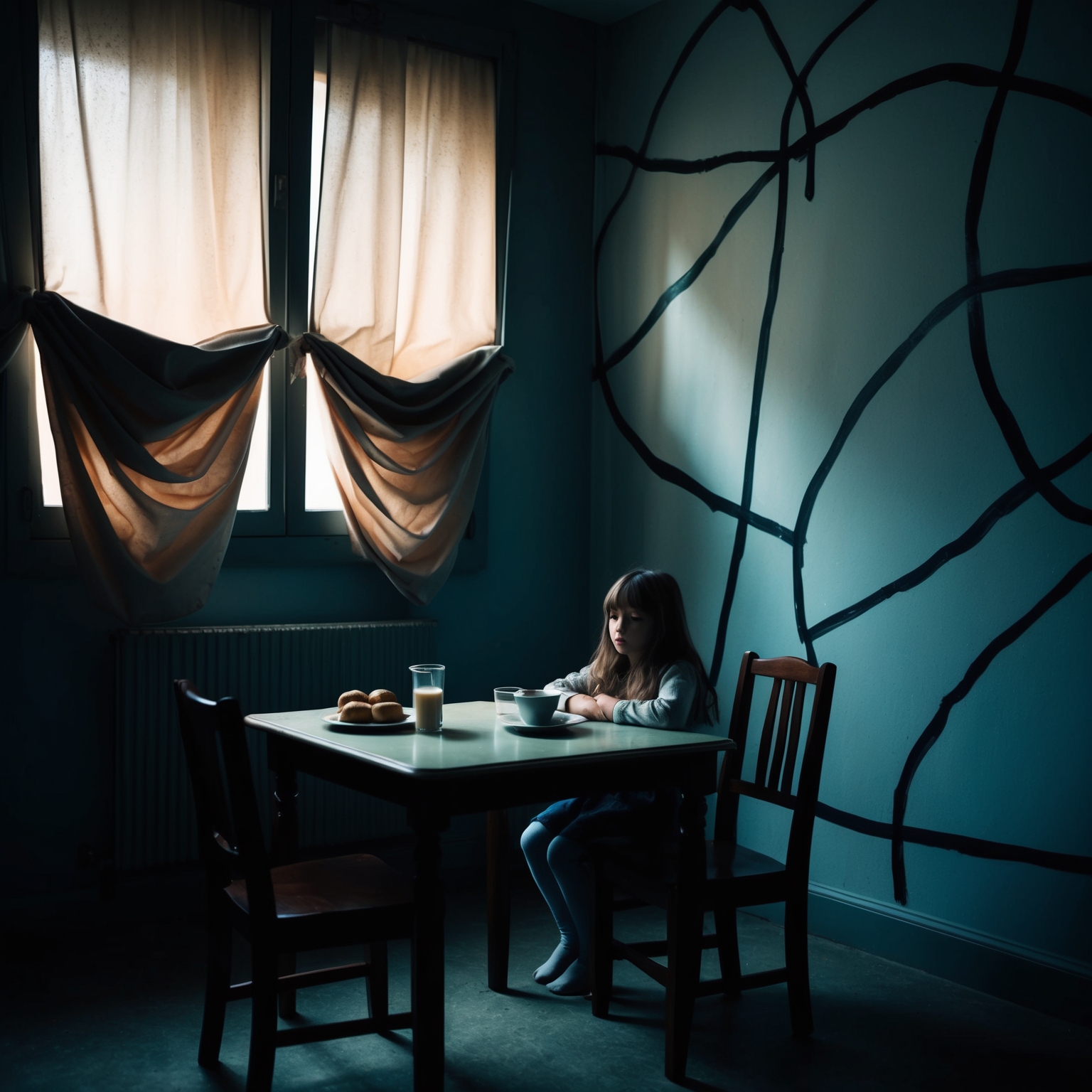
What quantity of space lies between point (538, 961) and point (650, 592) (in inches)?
40.3

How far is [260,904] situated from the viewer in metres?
2.03

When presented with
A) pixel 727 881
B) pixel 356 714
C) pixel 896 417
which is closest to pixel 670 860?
pixel 727 881

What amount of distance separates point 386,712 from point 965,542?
4.96 ft

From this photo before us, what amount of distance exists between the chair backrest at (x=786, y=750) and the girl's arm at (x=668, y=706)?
14 centimetres

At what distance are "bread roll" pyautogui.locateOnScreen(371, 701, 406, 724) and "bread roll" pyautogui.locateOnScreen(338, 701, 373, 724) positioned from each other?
0.01 meters

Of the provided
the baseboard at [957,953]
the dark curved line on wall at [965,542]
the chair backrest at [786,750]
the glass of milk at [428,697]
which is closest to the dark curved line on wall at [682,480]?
the dark curved line on wall at [965,542]

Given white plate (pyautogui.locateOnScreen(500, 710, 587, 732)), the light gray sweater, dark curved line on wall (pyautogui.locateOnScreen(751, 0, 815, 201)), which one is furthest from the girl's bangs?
dark curved line on wall (pyautogui.locateOnScreen(751, 0, 815, 201))

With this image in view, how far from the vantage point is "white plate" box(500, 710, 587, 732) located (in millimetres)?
→ 2447

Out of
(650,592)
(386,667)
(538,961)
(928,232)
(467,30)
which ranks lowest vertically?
(538,961)

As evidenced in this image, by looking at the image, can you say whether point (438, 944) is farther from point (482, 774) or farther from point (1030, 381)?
point (1030, 381)

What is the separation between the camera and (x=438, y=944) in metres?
2.10

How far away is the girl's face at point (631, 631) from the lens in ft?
8.93

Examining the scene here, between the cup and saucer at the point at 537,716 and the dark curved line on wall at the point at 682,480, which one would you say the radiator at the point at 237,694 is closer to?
the dark curved line on wall at the point at 682,480

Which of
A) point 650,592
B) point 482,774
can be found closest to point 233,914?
point 482,774
